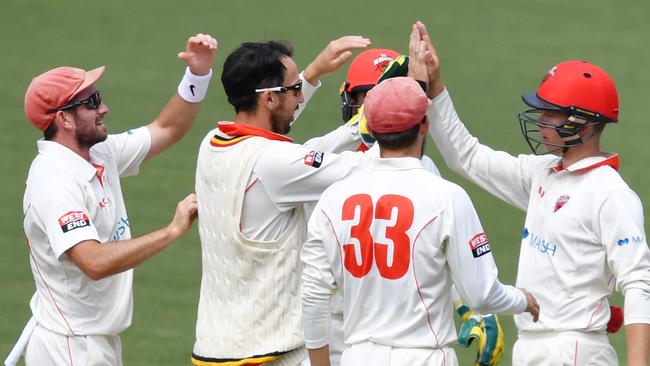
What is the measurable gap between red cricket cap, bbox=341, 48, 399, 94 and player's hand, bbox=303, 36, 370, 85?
0.18m

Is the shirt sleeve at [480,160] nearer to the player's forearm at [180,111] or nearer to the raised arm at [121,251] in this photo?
the raised arm at [121,251]

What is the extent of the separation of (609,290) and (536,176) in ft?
2.38

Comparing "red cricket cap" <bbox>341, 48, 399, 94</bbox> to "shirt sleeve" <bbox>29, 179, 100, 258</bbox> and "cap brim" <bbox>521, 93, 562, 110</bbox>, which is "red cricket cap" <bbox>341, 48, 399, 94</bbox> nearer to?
"cap brim" <bbox>521, 93, 562, 110</bbox>

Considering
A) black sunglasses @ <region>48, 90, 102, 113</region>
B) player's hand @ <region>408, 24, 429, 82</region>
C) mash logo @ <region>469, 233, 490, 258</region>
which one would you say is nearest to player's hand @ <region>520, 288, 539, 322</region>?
mash logo @ <region>469, 233, 490, 258</region>

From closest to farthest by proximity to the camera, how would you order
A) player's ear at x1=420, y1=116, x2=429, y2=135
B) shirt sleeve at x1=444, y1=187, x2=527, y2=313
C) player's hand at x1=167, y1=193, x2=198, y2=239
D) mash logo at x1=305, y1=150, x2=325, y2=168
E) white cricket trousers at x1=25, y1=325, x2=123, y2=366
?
shirt sleeve at x1=444, y1=187, x2=527, y2=313 < player's ear at x1=420, y1=116, x2=429, y2=135 < mash logo at x1=305, y1=150, x2=325, y2=168 < player's hand at x1=167, y1=193, x2=198, y2=239 < white cricket trousers at x1=25, y1=325, x2=123, y2=366

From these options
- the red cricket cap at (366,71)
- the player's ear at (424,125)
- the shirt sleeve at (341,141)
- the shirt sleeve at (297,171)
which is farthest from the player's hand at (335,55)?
the player's ear at (424,125)

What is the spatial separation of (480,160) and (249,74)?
1.39 m

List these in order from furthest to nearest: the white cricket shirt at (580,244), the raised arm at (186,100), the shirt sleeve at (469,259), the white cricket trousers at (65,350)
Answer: the raised arm at (186,100) → the white cricket trousers at (65,350) → the white cricket shirt at (580,244) → the shirt sleeve at (469,259)

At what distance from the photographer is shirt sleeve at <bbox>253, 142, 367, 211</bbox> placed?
6.25 meters

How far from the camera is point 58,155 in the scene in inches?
271

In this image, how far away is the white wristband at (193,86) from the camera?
301 inches

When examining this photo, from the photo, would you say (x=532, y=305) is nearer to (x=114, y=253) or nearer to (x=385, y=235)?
(x=385, y=235)

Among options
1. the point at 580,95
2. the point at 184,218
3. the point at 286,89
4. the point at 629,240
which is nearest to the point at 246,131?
the point at 286,89

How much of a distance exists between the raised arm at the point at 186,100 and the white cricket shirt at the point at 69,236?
2.73 feet
